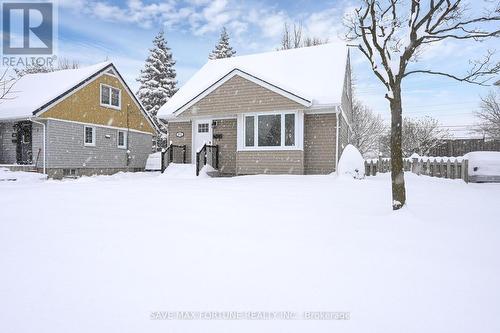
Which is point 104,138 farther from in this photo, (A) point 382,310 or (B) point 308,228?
(A) point 382,310

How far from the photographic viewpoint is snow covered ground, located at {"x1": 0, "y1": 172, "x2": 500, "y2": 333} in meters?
2.27

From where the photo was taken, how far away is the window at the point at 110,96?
822 inches

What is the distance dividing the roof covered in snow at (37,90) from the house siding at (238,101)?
7.88m

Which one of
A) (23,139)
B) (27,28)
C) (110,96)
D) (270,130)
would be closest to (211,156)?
(270,130)

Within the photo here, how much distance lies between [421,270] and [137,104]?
23.2m

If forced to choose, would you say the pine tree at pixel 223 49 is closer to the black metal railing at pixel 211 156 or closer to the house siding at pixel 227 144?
the house siding at pixel 227 144

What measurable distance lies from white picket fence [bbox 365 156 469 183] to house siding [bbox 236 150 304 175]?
11.7ft

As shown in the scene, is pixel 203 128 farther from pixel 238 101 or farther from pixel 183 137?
pixel 238 101

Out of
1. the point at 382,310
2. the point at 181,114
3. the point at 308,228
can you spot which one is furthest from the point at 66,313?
the point at 181,114

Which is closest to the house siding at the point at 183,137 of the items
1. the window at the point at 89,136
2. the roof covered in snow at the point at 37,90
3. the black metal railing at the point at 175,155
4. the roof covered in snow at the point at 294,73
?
the black metal railing at the point at 175,155

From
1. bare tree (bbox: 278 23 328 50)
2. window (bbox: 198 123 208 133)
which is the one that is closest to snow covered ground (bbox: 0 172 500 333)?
window (bbox: 198 123 208 133)

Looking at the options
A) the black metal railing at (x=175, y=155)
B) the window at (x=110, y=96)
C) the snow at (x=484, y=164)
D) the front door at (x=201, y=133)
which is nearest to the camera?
the snow at (x=484, y=164)

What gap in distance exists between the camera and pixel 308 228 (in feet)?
14.8

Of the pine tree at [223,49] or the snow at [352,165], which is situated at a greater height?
the pine tree at [223,49]
